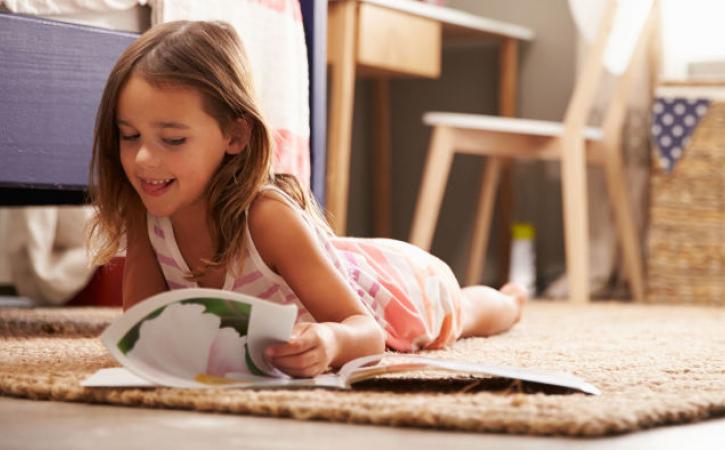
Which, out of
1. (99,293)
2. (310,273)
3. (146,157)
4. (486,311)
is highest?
(146,157)

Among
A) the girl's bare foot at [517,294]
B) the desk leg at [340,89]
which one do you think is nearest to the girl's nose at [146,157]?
the girl's bare foot at [517,294]

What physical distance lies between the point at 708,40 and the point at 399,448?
96.2 inches

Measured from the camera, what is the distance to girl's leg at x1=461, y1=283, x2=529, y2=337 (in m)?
1.63

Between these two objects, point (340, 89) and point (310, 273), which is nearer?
point (310, 273)

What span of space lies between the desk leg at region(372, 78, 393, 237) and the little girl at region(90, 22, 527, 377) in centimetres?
205

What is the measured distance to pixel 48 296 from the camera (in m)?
2.45

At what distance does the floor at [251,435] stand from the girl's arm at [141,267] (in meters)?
0.42

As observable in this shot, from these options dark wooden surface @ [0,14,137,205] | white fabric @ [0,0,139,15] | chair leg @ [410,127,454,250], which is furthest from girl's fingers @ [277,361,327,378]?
chair leg @ [410,127,454,250]

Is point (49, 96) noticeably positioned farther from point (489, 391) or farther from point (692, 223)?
point (692, 223)

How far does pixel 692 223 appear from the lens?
2801 mm

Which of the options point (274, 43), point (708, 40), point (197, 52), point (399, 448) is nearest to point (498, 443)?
point (399, 448)

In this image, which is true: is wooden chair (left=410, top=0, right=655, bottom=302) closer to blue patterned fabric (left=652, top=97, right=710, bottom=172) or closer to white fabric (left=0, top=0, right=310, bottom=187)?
blue patterned fabric (left=652, top=97, right=710, bottom=172)

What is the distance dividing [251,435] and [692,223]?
222 centimetres

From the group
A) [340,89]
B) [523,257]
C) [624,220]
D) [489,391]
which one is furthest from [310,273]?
[523,257]
